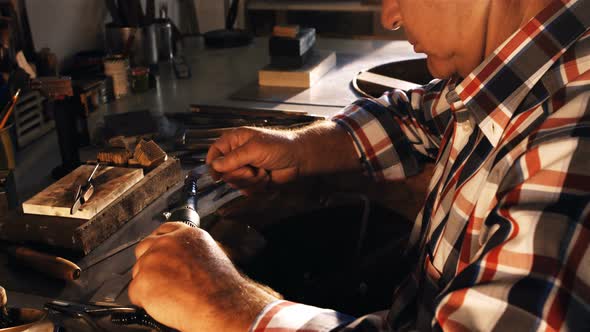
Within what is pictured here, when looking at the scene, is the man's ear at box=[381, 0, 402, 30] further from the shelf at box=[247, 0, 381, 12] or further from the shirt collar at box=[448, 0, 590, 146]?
the shelf at box=[247, 0, 381, 12]

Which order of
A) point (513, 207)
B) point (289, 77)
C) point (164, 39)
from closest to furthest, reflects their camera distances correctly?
point (513, 207) < point (289, 77) < point (164, 39)

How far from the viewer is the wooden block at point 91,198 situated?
1.11m

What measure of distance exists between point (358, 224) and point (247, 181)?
0.33m

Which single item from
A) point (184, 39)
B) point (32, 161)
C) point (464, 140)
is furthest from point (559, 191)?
point (184, 39)

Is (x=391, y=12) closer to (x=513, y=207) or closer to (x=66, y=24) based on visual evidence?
(x=513, y=207)

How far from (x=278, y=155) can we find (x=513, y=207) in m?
0.75

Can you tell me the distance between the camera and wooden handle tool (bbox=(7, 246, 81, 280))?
1.01 meters

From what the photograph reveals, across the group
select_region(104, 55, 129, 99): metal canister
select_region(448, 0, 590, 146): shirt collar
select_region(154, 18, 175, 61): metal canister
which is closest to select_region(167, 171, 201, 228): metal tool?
select_region(448, 0, 590, 146): shirt collar

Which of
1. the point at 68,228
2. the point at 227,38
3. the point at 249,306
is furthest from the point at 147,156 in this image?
the point at 227,38

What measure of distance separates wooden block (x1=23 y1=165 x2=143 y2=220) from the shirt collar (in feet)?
2.23

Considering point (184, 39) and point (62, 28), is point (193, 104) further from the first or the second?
point (184, 39)

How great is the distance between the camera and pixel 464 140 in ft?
3.33

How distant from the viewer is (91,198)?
113cm

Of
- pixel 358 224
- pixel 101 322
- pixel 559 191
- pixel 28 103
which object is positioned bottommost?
pixel 358 224
